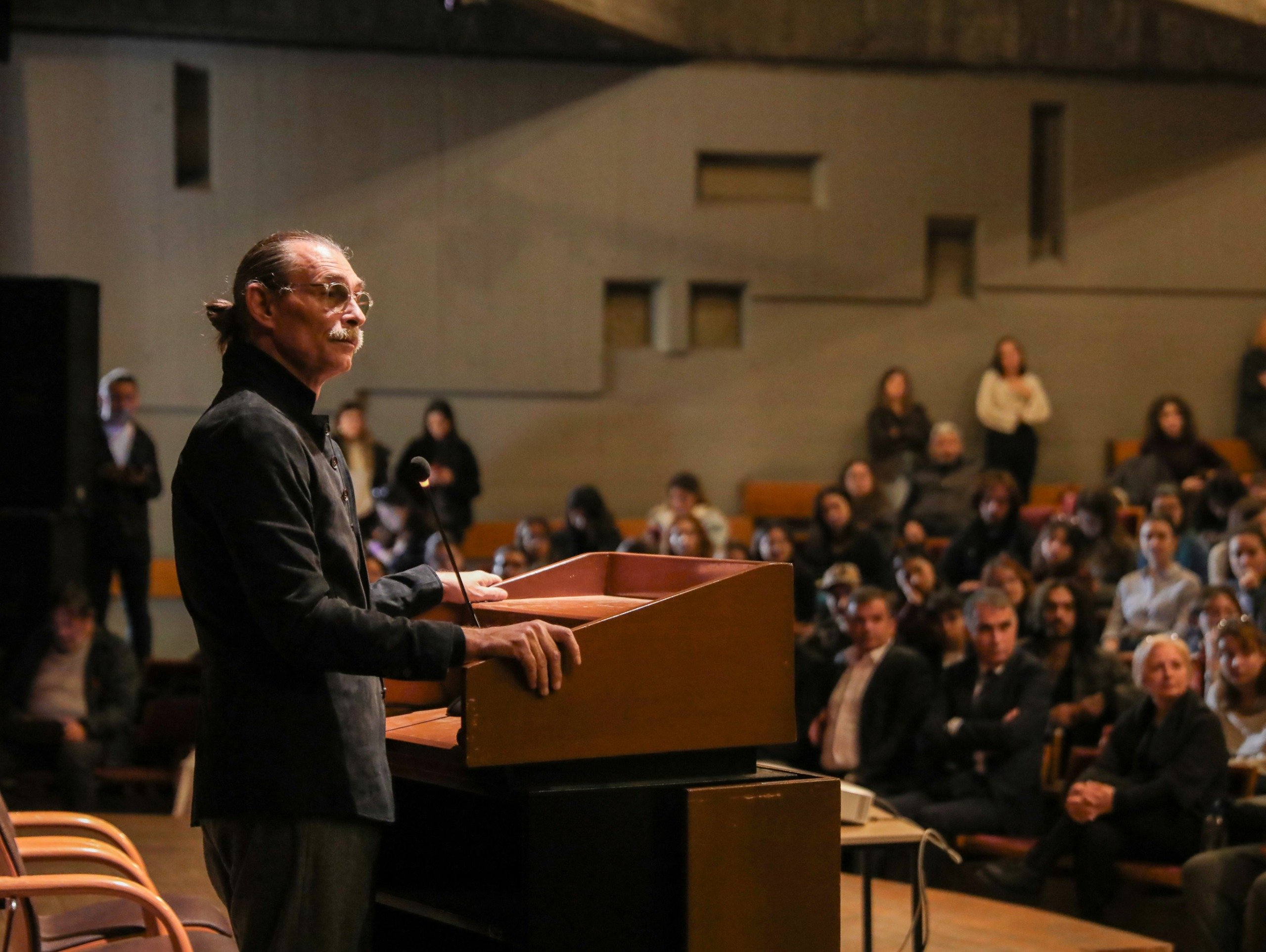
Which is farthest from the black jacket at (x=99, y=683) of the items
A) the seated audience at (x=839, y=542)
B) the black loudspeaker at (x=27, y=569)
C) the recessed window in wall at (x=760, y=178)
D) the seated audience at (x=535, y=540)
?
the recessed window in wall at (x=760, y=178)

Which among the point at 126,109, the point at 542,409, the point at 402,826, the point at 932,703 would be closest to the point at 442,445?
the point at 542,409

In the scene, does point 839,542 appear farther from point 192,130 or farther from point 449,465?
point 192,130

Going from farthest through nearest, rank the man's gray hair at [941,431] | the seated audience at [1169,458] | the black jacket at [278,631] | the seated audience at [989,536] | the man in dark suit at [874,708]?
the man's gray hair at [941,431] → the seated audience at [1169,458] → the seated audience at [989,536] → the man in dark suit at [874,708] → the black jacket at [278,631]

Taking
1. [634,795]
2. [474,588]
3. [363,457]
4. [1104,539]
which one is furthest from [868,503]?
[634,795]

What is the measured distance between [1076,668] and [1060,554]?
1.19 metres

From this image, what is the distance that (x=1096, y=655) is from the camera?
5020 mm

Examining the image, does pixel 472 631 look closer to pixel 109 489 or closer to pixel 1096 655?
pixel 1096 655

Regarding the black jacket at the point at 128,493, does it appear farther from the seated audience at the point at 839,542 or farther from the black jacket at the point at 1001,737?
the black jacket at the point at 1001,737

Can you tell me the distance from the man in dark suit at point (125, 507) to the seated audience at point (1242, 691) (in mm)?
4593

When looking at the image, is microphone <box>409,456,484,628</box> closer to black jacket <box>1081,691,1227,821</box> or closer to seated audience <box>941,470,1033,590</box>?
black jacket <box>1081,691,1227,821</box>

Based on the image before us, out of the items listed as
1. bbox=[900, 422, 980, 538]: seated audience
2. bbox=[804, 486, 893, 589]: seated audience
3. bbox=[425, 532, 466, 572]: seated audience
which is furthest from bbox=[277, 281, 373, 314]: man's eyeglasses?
bbox=[900, 422, 980, 538]: seated audience

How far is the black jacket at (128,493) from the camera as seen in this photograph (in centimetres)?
→ 705

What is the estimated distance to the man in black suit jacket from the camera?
4.60m

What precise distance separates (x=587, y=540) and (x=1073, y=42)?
4.66 meters
